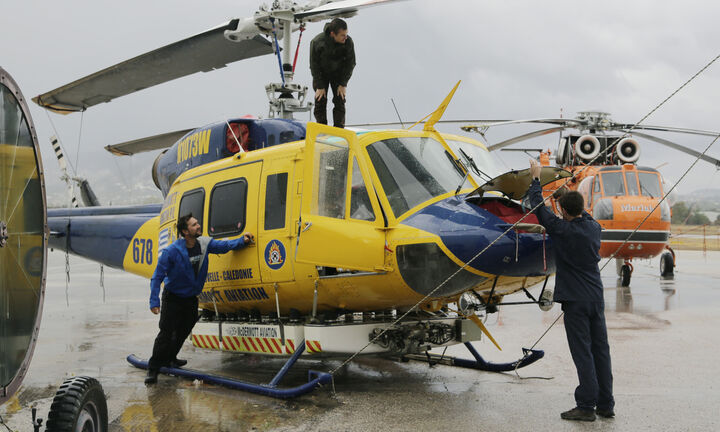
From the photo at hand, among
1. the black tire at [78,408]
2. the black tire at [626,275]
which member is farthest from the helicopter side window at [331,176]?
the black tire at [626,275]

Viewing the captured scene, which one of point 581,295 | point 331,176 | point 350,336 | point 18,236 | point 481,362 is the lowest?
point 481,362

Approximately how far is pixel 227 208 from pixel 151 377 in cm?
185

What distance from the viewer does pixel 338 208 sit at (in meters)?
5.58

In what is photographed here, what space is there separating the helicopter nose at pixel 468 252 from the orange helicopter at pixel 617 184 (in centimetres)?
800

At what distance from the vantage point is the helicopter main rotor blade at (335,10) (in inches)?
249

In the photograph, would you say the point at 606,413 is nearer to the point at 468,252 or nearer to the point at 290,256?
the point at 468,252

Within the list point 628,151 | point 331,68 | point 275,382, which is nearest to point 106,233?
point 331,68

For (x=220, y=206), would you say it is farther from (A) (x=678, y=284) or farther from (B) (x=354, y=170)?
(A) (x=678, y=284)

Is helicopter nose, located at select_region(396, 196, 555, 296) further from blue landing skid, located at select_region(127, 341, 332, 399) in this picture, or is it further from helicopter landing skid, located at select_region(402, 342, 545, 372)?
helicopter landing skid, located at select_region(402, 342, 545, 372)

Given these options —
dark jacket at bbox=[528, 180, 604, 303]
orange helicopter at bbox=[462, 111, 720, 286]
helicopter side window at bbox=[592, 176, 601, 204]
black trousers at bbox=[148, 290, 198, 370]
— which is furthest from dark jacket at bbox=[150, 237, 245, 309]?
helicopter side window at bbox=[592, 176, 601, 204]

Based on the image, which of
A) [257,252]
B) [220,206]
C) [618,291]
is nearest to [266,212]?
[257,252]

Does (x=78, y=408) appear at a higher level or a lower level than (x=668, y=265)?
higher

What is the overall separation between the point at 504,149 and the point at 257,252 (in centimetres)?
1166

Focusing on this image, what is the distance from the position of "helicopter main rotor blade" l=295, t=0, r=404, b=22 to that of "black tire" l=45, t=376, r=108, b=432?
4187 mm
